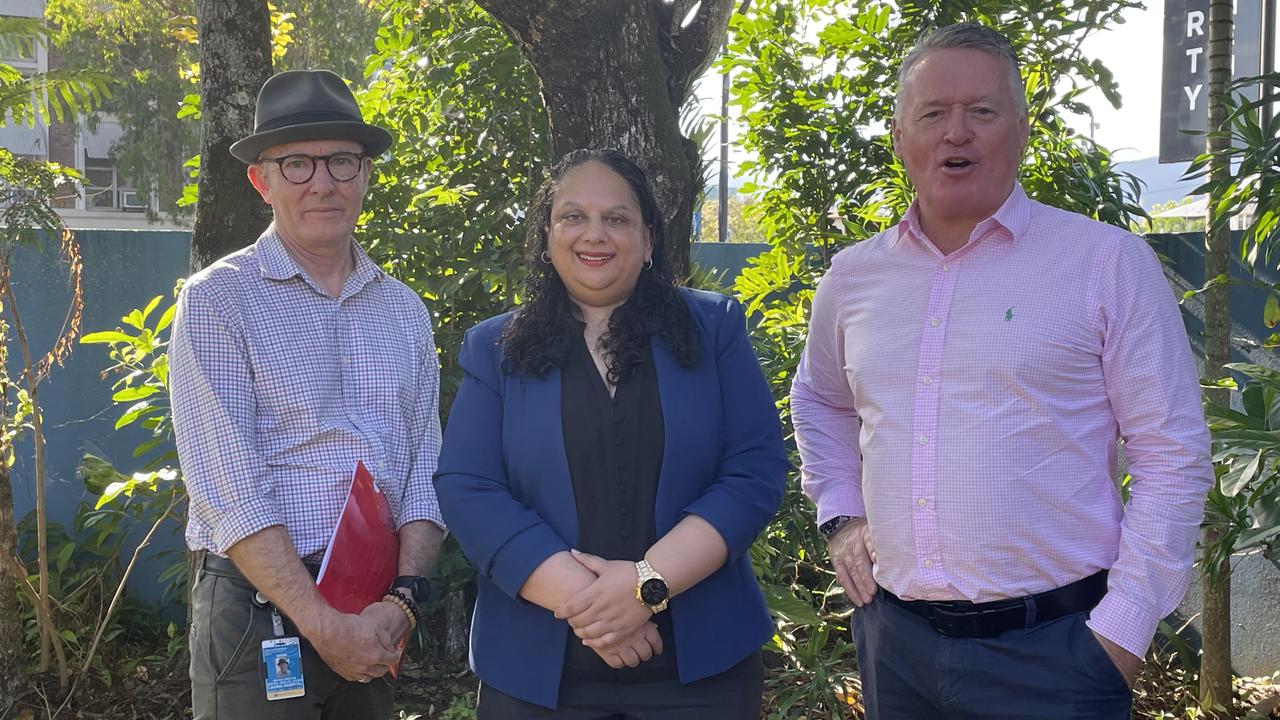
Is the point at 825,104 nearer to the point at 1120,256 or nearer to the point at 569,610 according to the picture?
the point at 1120,256

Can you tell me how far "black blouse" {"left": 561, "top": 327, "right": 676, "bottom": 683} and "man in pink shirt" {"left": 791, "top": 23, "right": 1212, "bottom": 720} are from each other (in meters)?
0.48

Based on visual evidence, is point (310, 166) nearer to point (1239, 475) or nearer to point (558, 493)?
point (558, 493)

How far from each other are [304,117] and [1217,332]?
11.4 ft

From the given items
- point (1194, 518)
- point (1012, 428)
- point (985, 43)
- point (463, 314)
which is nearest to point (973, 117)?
point (985, 43)

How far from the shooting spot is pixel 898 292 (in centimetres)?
248

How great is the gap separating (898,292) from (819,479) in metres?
0.52

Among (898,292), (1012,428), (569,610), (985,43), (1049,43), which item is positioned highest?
(1049,43)

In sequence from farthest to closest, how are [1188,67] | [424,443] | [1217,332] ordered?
[1188,67]
[1217,332]
[424,443]

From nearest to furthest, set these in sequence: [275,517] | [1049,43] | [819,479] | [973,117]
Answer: [973,117]
[275,517]
[819,479]
[1049,43]

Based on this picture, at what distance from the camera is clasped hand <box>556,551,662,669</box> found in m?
2.26

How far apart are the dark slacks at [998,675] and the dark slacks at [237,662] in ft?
4.18

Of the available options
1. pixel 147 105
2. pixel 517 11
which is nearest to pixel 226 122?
pixel 517 11

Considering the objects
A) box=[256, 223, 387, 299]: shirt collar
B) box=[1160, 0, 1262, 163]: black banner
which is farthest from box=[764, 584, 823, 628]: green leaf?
box=[1160, 0, 1262, 163]: black banner

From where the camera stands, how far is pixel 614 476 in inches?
94.9
